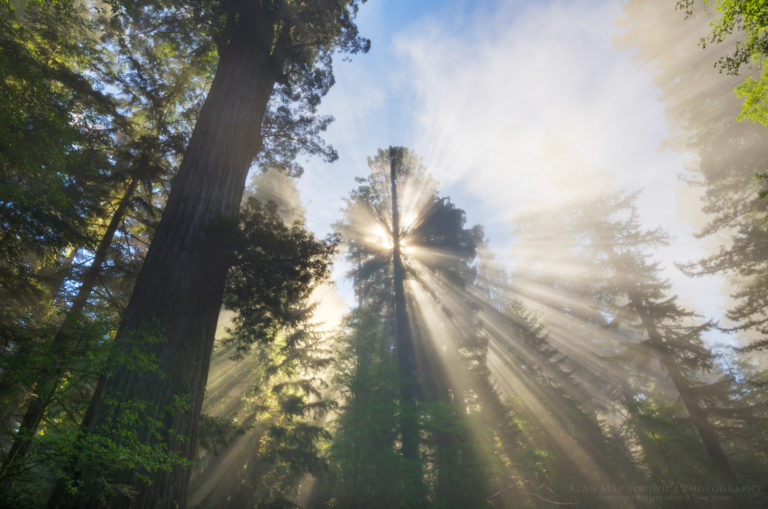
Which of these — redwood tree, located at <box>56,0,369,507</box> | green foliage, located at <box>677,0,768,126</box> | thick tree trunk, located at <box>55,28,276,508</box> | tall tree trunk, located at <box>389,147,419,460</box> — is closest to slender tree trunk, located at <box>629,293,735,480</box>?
tall tree trunk, located at <box>389,147,419,460</box>

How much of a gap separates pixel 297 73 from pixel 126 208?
5.98m

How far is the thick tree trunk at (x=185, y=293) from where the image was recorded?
359 cm

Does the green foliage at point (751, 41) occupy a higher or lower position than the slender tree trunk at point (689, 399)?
higher

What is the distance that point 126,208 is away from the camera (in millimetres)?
8297

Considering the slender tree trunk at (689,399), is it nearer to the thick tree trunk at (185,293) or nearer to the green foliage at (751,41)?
the green foliage at (751,41)

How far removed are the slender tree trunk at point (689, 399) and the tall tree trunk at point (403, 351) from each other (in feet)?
36.9

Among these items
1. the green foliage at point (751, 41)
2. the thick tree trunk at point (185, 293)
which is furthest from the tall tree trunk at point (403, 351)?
the green foliage at point (751, 41)

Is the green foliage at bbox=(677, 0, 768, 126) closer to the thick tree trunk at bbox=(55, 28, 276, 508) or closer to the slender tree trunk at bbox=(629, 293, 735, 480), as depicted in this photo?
the thick tree trunk at bbox=(55, 28, 276, 508)

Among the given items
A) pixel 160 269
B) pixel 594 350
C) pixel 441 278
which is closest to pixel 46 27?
pixel 160 269

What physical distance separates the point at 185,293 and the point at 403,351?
1111cm

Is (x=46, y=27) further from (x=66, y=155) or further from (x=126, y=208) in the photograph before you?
(x=66, y=155)

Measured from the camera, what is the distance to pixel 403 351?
14266mm

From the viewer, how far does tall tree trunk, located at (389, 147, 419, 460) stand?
12.2m

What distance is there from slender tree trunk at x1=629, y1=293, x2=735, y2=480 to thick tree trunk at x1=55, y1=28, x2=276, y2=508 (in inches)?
701
